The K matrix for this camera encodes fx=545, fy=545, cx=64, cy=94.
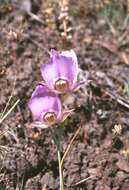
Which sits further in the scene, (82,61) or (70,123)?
(82,61)

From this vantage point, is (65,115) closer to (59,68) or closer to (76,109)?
(59,68)

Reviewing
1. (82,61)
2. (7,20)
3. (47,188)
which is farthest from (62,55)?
(7,20)

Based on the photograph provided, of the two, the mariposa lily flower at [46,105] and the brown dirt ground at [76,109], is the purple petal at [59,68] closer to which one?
the mariposa lily flower at [46,105]

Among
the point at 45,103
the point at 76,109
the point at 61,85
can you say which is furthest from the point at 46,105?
the point at 76,109

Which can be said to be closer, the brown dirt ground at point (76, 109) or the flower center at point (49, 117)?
the flower center at point (49, 117)

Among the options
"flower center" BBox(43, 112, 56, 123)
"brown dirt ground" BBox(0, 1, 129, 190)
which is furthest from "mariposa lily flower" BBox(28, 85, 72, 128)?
"brown dirt ground" BBox(0, 1, 129, 190)

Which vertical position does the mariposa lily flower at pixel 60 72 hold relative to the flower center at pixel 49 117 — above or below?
above

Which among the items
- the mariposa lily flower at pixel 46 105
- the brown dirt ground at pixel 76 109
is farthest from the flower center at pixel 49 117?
the brown dirt ground at pixel 76 109

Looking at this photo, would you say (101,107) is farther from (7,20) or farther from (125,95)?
(7,20)
